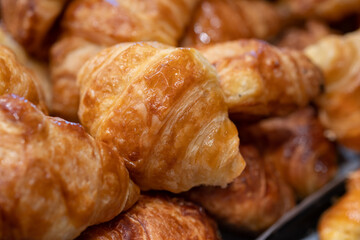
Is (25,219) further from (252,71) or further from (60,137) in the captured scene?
(252,71)

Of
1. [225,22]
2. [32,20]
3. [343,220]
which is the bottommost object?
[343,220]

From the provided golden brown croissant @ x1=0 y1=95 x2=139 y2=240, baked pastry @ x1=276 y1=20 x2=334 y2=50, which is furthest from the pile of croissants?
baked pastry @ x1=276 y1=20 x2=334 y2=50

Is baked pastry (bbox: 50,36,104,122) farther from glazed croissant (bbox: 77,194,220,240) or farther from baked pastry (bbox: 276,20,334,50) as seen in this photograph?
baked pastry (bbox: 276,20,334,50)

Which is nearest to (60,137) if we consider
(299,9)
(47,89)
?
(47,89)

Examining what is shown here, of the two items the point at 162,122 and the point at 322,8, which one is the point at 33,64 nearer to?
the point at 162,122

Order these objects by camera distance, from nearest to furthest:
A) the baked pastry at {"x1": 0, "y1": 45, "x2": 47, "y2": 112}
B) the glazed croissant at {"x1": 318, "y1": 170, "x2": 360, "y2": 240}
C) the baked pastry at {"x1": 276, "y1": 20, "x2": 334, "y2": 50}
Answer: the baked pastry at {"x1": 0, "y1": 45, "x2": 47, "y2": 112} < the glazed croissant at {"x1": 318, "y1": 170, "x2": 360, "y2": 240} < the baked pastry at {"x1": 276, "y1": 20, "x2": 334, "y2": 50}

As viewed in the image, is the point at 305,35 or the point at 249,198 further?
the point at 305,35

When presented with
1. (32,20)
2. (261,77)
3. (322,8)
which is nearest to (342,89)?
(322,8)

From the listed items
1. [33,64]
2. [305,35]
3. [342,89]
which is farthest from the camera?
[305,35]
